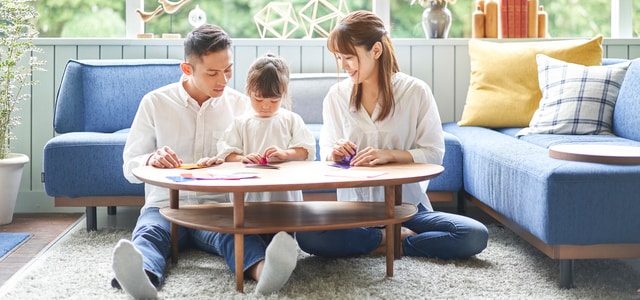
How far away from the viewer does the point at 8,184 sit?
3691 millimetres

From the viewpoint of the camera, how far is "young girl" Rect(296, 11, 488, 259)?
270 cm

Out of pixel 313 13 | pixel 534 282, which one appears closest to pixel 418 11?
pixel 313 13

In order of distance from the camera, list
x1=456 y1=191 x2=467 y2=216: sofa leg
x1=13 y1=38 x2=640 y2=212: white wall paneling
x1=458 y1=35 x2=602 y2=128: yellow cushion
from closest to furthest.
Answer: x1=456 y1=191 x2=467 y2=216: sofa leg → x1=458 y1=35 x2=602 y2=128: yellow cushion → x1=13 y1=38 x2=640 y2=212: white wall paneling

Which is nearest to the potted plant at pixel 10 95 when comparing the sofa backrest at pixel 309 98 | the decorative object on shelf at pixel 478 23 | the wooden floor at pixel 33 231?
the wooden floor at pixel 33 231

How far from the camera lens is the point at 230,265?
2547mm

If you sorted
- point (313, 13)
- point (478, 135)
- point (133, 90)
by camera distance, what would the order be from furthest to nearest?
point (313, 13), point (133, 90), point (478, 135)

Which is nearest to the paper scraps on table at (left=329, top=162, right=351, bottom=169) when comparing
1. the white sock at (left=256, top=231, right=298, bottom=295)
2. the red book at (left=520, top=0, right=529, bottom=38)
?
the white sock at (left=256, top=231, right=298, bottom=295)

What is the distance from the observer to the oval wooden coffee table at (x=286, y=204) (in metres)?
2.23

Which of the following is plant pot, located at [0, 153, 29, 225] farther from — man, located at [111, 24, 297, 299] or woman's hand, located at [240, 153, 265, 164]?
woman's hand, located at [240, 153, 265, 164]

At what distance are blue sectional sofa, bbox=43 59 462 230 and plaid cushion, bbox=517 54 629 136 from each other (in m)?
0.43

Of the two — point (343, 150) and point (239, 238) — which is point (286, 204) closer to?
point (343, 150)

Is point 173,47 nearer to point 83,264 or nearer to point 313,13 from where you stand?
point 313,13

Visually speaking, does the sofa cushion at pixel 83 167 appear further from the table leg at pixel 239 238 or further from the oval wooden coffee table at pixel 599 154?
the oval wooden coffee table at pixel 599 154

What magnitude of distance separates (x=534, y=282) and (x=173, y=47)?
233 centimetres
